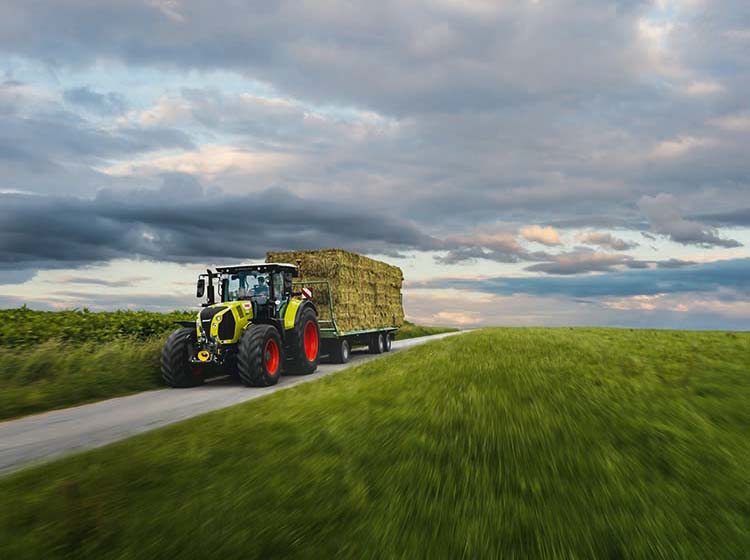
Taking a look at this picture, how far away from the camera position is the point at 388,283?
26156 millimetres

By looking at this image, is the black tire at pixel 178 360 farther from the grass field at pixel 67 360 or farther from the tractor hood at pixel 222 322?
the grass field at pixel 67 360

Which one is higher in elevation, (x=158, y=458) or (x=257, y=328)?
(x=257, y=328)

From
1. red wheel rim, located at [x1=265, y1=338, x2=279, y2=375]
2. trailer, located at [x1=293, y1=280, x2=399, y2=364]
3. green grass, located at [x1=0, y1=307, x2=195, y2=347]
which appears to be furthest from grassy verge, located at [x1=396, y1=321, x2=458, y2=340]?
red wheel rim, located at [x1=265, y1=338, x2=279, y2=375]

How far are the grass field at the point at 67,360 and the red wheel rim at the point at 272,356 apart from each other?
2.78 metres

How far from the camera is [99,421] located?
946 cm

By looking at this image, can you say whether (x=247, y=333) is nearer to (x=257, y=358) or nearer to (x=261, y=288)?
(x=257, y=358)

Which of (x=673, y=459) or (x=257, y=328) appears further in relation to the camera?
(x=257, y=328)

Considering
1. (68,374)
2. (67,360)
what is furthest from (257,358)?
(67,360)

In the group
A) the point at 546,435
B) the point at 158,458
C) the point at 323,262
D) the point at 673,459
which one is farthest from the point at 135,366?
the point at 673,459

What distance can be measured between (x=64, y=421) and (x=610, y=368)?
9.50m

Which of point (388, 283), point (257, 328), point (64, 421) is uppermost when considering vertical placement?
point (388, 283)

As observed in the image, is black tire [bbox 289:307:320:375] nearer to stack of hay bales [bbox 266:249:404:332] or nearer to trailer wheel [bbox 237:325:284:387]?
trailer wheel [bbox 237:325:284:387]

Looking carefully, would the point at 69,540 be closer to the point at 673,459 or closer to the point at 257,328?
the point at 673,459

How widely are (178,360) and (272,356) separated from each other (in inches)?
87.4
